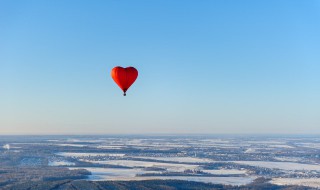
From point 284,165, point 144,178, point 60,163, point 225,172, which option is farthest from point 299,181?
point 60,163

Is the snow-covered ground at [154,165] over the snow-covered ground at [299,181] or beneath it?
over

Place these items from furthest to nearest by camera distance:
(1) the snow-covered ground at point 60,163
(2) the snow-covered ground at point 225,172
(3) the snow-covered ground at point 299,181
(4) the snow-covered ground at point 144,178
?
1. (1) the snow-covered ground at point 60,163
2. (2) the snow-covered ground at point 225,172
3. (4) the snow-covered ground at point 144,178
4. (3) the snow-covered ground at point 299,181

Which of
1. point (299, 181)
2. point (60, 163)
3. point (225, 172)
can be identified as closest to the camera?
point (299, 181)

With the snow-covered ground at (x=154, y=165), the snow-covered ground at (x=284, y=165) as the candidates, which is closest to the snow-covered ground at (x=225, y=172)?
the snow-covered ground at (x=154, y=165)

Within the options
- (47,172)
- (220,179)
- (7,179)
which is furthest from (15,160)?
(220,179)

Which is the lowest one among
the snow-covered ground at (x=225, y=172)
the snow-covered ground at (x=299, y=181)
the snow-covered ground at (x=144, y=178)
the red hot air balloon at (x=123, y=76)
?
the snow-covered ground at (x=299, y=181)

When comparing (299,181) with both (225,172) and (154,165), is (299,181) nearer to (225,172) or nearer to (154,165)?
(225,172)

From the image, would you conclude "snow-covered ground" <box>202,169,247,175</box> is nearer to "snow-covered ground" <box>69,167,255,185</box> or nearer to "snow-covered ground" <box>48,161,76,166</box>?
"snow-covered ground" <box>69,167,255,185</box>

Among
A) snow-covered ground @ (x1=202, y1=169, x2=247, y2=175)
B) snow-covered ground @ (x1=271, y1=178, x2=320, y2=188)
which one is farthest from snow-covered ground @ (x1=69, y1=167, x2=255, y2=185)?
snow-covered ground @ (x1=202, y1=169, x2=247, y2=175)

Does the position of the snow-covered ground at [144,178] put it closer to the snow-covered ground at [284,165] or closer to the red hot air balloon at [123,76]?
the snow-covered ground at [284,165]

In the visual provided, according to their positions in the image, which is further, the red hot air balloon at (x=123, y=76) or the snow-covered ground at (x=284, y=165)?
the snow-covered ground at (x=284, y=165)
